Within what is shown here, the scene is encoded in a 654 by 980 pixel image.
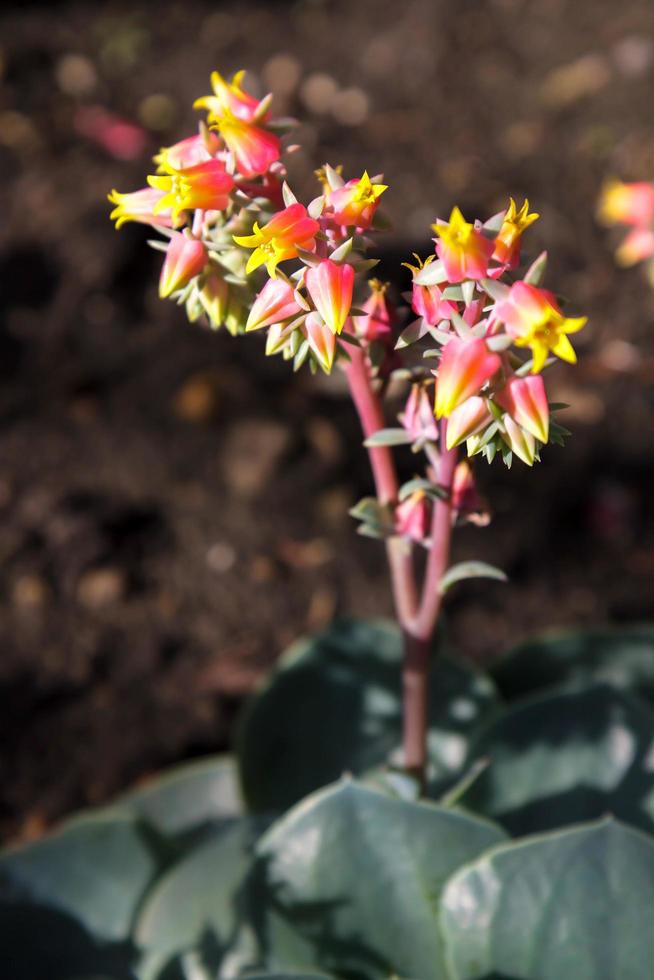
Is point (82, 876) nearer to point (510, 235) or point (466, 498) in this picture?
point (466, 498)

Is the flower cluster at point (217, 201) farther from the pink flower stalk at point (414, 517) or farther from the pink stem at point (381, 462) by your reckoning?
the pink flower stalk at point (414, 517)

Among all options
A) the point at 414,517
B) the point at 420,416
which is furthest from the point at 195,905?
the point at 420,416

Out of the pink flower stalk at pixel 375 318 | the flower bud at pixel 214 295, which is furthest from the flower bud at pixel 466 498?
the flower bud at pixel 214 295

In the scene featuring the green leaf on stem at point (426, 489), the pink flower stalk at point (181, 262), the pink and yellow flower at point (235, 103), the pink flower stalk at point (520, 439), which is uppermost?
the pink and yellow flower at point (235, 103)

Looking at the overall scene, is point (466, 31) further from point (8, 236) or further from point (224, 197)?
point (224, 197)

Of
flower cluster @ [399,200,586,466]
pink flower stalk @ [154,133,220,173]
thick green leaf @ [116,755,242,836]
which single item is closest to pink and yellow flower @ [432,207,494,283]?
flower cluster @ [399,200,586,466]

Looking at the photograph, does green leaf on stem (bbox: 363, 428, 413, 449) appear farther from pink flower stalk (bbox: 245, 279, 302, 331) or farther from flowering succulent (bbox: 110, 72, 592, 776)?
pink flower stalk (bbox: 245, 279, 302, 331)
